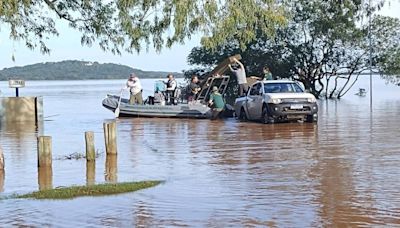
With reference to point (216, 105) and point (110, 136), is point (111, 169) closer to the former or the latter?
point (110, 136)

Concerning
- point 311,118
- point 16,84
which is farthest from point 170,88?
point 311,118

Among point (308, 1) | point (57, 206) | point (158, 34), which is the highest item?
point (308, 1)

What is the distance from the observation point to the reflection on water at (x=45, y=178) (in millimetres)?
12191

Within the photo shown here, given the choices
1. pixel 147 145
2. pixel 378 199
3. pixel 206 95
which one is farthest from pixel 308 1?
pixel 378 199

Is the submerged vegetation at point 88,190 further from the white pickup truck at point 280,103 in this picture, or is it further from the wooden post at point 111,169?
the white pickup truck at point 280,103

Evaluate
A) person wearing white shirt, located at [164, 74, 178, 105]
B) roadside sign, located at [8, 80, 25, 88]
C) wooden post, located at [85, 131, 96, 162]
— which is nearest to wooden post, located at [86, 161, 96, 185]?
wooden post, located at [85, 131, 96, 162]

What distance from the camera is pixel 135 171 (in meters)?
13.7

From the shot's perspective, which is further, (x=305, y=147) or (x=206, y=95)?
(x=206, y=95)

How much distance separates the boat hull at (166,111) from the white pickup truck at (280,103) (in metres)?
2.53

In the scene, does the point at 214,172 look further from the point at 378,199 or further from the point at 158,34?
the point at 378,199

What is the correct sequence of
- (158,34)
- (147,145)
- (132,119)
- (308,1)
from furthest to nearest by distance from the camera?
(308,1) < (132,119) < (147,145) < (158,34)

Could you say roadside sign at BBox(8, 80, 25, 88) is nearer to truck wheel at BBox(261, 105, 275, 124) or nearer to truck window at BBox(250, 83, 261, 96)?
truck window at BBox(250, 83, 261, 96)

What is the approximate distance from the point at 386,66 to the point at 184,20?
4204cm

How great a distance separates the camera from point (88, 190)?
11211 mm
